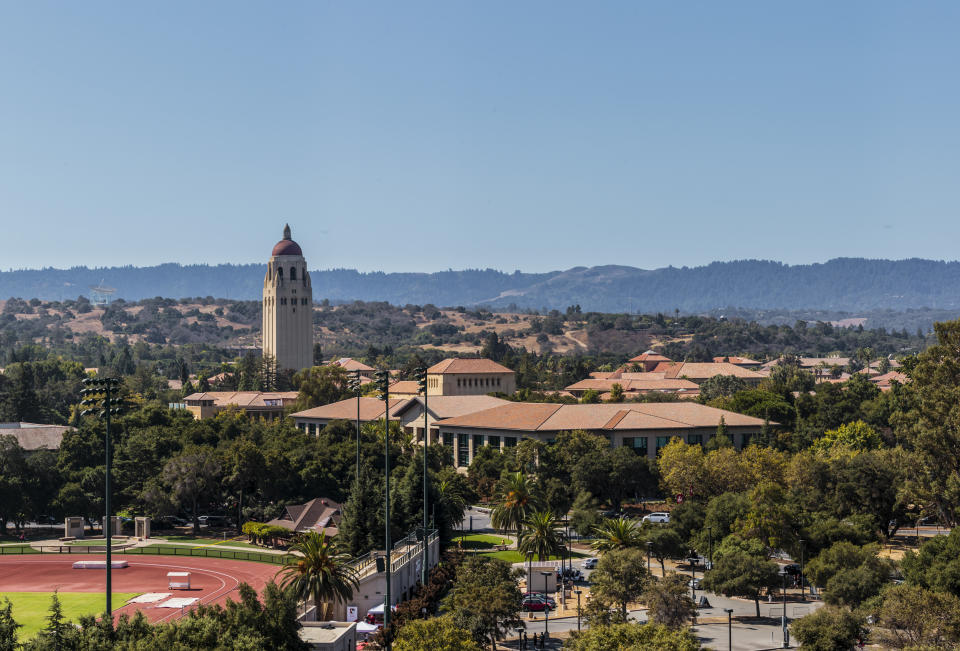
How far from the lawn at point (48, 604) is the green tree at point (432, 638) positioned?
28.3 meters

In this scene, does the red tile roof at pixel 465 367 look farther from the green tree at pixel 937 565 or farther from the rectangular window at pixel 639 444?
the green tree at pixel 937 565

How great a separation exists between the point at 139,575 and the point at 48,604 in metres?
9.32

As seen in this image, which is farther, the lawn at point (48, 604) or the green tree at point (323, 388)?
the green tree at point (323, 388)

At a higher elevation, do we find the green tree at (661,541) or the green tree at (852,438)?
the green tree at (852,438)

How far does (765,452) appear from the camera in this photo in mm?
99000

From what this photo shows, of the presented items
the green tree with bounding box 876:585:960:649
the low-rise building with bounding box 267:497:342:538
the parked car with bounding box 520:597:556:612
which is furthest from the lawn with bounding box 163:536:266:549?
the green tree with bounding box 876:585:960:649

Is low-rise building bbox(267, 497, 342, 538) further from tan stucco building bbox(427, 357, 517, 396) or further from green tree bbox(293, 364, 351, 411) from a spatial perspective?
green tree bbox(293, 364, 351, 411)

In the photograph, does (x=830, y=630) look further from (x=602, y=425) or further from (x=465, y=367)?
(x=465, y=367)

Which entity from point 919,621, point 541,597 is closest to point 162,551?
point 541,597

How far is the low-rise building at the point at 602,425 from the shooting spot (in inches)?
4427

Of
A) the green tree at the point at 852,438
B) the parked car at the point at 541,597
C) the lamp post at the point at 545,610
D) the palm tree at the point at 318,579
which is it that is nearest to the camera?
the palm tree at the point at 318,579

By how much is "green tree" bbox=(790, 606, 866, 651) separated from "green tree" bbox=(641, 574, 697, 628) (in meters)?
6.63

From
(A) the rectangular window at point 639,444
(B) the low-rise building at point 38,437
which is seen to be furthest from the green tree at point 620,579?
(B) the low-rise building at point 38,437

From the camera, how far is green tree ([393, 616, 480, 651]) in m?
45.3
